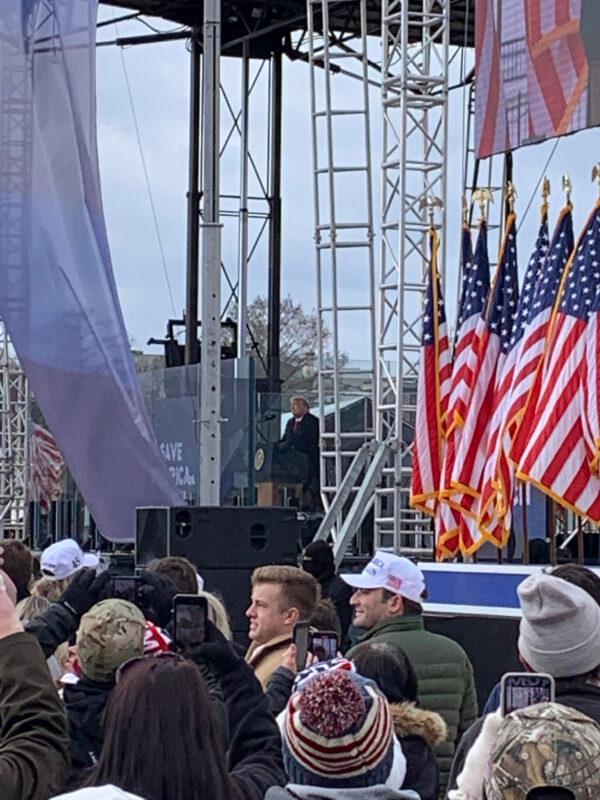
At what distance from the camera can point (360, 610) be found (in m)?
5.90

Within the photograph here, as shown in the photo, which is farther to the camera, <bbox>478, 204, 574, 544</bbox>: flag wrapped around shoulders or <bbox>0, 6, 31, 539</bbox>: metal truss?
<bbox>478, 204, 574, 544</bbox>: flag wrapped around shoulders

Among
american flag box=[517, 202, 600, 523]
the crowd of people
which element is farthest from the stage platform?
the crowd of people

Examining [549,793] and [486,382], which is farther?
[486,382]

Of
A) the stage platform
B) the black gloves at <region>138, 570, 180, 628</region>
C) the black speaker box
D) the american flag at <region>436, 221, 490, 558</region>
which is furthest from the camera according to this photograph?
the stage platform

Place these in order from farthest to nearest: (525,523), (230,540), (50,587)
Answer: (525,523), (230,540), (50,587)

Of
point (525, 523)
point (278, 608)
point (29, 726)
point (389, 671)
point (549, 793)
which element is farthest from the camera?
point (525, 523)

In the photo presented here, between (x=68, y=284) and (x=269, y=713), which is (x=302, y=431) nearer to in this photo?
(x=68, y=284)

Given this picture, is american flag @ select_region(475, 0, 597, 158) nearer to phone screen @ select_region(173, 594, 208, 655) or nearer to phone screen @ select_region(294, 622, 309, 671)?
phone screen @ select_region(294, 622, 309, 671)

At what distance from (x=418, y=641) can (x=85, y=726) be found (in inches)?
69.8

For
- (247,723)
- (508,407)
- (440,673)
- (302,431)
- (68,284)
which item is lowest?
(440,673)

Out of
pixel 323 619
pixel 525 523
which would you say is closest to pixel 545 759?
pixel 323 619

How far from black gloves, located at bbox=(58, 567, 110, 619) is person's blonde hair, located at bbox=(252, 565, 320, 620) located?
2.52 ft

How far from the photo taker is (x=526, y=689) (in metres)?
2.70

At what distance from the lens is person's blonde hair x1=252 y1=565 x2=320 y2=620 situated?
523cm
